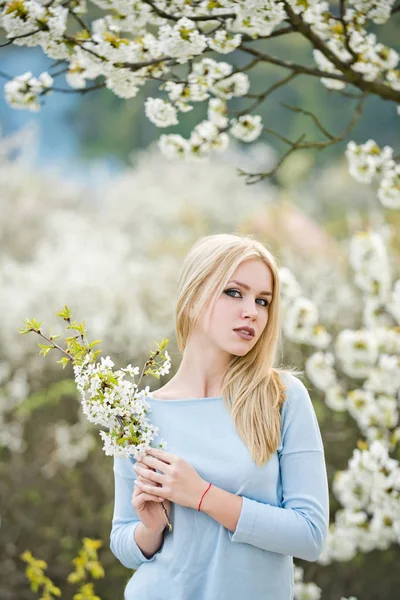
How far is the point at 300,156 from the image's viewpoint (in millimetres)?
7266

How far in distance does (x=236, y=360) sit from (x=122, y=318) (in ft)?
12.2

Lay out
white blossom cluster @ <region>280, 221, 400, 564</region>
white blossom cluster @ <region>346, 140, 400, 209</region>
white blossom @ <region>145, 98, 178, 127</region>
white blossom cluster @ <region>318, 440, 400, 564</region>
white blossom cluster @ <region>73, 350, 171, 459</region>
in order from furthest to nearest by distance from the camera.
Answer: white blossom cluster @ <region>280, 221, 400, 564</region>, white blossom cluster @ <region>318, 440, 400, 564</region>, white blossom cluster @ <region>346, 140, 400, 209</region>, white blossom @ <region>145, 98, 178, 127</region>, white blossom cluster @ <region>73, 350, 171, 459</region>

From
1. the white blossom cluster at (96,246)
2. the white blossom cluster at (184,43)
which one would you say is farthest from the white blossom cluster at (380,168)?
the white blossom cluster at (96,246)

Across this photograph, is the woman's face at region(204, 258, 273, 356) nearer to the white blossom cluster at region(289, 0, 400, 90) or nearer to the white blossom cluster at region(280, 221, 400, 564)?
the white blossom cluster at region(289, 0, 400, 90)

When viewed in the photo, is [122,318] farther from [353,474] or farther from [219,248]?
[219,248]

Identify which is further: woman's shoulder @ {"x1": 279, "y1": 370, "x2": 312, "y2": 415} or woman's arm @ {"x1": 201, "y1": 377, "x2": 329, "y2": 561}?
woman's shoulder @ {"x1": 279, "y1": 370, "x2": 312, "y2": 415}

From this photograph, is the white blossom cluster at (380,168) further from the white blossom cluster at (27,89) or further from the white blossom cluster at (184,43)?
the white blossom cluster at (27,89)

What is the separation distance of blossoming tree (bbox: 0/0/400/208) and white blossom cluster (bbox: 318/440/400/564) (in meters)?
0.82

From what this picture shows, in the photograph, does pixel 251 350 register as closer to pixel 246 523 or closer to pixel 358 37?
pixel 246 523

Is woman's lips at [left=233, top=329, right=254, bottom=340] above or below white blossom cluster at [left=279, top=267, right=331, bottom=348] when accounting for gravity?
above

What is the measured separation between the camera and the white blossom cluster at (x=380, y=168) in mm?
2162

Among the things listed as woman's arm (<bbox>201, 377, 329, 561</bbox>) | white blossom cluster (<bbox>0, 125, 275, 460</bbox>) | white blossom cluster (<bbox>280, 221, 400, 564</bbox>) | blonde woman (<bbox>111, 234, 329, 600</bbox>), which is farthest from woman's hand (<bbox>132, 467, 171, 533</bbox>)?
white blossom cluster (<bbox>0, 125, 275, 460</bbox>)

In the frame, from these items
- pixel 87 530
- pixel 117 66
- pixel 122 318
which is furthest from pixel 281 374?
pixel 122 318

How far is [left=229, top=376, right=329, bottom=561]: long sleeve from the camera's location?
1285 millimetres
